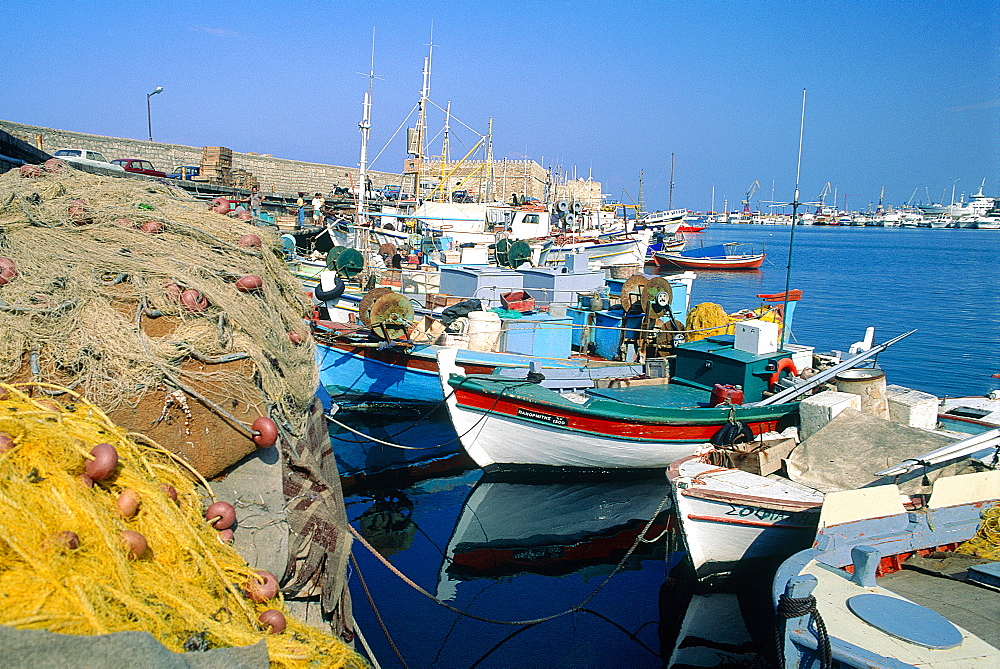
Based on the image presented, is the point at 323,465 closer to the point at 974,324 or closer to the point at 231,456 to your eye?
the point at 231,456

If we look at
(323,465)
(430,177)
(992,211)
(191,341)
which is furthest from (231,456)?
(992,211)

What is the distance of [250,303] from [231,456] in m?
1.29

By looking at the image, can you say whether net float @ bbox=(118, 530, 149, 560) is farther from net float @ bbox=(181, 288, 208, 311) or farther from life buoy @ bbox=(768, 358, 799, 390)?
life buoy @ bbox=(768, 358, 799, 390)

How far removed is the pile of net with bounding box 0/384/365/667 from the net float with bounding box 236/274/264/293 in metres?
1.54

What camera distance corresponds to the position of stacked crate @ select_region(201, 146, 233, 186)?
114 ft

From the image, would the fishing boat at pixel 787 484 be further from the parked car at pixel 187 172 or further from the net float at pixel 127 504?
the parked car at pixel 187 172

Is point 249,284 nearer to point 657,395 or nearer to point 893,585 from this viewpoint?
point 893,585

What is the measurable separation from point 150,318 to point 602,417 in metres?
8.47

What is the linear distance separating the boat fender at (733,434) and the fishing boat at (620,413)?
125mm

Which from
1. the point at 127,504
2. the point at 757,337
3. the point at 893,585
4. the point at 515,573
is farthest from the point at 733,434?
the point at 127,504

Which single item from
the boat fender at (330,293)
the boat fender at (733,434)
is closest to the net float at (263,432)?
the boat fender at (733,434)

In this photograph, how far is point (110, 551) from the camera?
2.72 meters

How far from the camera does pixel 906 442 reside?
910 centimetres

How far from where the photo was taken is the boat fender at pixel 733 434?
1076cm
